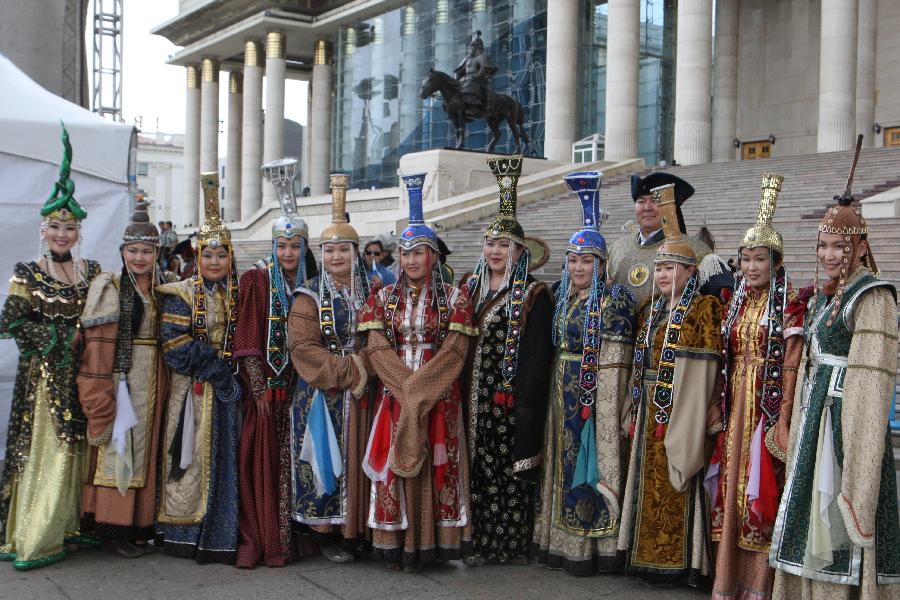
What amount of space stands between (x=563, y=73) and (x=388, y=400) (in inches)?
899

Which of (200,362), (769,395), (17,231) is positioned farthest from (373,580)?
(17,231)

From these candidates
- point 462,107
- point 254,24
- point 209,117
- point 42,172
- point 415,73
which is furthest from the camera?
point 209,117

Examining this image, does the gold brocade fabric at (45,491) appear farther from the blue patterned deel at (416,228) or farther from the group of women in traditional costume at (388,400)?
the blue patterned deel at (416,228)

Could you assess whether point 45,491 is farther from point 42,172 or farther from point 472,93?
point 472,93

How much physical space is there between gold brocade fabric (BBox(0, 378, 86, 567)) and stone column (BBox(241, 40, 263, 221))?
36776 mm

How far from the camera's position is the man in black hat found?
527 cm

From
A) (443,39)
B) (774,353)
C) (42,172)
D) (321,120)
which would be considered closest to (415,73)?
(443,39)

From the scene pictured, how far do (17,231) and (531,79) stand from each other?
2760cm

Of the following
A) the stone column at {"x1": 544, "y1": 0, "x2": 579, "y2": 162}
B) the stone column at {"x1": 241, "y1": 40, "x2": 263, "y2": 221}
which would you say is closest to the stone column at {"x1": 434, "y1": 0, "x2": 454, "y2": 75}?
the stone column at {"x1": 241, "y1": 40, "x2": 263, "y2": 221}

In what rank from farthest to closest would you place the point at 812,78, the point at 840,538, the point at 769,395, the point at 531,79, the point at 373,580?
the point at 531,79 → the point at 812,78 → the point at 373,580 → the point at 769,395 → the point at 840,538

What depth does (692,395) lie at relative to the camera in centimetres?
458

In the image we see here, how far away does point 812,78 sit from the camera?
2780 cm

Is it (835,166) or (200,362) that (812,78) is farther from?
(200,362)

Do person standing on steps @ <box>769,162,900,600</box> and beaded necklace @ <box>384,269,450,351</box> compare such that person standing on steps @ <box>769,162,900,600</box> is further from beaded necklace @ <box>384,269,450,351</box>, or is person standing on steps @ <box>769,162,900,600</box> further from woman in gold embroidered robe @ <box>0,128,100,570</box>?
woman in gold embroidered robe @ <box>0,128,100,570</box>
